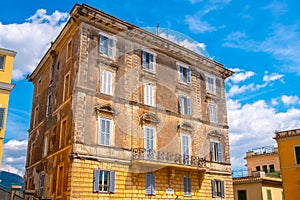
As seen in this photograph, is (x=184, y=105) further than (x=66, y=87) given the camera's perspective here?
Yes

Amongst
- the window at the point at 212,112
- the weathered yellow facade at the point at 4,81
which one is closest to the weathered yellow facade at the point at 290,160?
the window at the point at 212,112

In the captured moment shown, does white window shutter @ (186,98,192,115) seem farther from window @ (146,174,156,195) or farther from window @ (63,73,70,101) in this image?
window @ (63,73,70,101)

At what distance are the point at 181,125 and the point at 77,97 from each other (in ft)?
30.8

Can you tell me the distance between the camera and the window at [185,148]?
1059 inches

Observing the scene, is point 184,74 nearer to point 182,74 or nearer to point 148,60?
point 182,74

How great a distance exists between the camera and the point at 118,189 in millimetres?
22375

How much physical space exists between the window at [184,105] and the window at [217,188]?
618 cm

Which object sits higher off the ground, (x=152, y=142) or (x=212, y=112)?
(x=212, y=112)

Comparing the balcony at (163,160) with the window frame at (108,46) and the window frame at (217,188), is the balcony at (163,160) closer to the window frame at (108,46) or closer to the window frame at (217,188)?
the window frame at (217,188)

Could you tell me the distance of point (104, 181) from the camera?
2206cm

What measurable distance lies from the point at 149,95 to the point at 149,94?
0.08m

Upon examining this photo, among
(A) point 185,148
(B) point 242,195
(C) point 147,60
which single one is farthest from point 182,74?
(B) point 242,195

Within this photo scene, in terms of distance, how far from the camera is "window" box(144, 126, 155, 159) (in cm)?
2462

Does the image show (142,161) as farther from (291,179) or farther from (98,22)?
(291,179)
